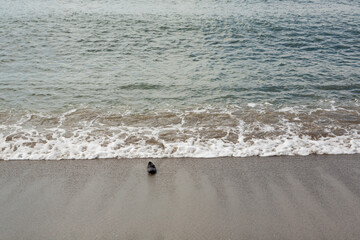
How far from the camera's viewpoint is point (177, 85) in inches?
458

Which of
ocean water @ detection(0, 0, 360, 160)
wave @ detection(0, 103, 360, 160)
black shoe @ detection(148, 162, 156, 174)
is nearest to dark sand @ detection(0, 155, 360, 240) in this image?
black shoe @ detection(148, 162, 156, 174)

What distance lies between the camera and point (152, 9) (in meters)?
25.5

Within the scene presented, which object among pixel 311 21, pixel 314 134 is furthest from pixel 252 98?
pixel 311 21

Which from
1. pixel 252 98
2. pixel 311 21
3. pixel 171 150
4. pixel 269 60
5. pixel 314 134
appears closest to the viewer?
pixel 171 150

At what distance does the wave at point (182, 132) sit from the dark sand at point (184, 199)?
0.45 m

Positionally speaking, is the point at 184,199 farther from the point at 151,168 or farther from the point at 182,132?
the point at 182,132

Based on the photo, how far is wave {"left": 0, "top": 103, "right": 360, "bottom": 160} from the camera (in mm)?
7227

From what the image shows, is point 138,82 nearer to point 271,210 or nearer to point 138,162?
point 138,162

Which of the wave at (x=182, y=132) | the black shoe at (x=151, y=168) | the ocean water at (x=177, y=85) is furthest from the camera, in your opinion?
the ocean water at (x=177, y=85)

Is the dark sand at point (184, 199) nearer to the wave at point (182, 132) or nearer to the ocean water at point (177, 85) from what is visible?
the wave at point (182, 132)

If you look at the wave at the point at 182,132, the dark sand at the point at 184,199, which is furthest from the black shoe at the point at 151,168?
the wave at the point at 182,132

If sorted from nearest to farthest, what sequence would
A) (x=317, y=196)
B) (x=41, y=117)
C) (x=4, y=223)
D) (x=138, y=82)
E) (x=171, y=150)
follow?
1. (x=4, y=223)
2. (x=317, y=196)
3. (x=171, y=150)
4. (x=41, y=117)
5. (x=138, y=82)

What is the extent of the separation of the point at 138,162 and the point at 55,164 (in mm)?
1921

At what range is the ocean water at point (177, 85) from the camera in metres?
7.70
